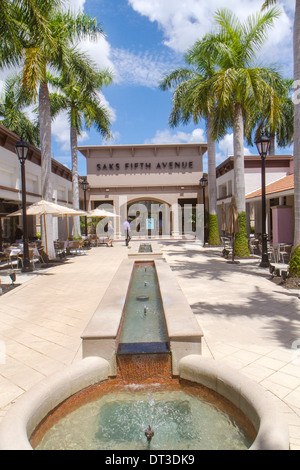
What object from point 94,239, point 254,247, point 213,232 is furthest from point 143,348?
point 94,239

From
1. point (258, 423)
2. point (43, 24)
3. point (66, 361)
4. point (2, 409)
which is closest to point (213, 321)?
point (66, 361)

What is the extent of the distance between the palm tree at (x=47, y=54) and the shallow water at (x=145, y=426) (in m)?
11.8

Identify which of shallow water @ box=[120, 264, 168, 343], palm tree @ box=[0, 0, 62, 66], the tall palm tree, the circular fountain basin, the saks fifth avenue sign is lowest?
the circular fountain basin

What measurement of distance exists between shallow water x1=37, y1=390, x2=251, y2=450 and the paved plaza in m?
0.66

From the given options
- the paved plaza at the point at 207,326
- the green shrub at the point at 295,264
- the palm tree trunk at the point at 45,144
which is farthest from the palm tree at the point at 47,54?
the green shrub at the point at 295,264

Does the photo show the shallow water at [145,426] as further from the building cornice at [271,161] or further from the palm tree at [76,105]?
the building cornice at [271,161]

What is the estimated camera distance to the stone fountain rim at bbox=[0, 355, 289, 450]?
225cm

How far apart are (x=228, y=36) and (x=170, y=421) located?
664 inches

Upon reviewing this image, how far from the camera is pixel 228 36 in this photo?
15.0 meters

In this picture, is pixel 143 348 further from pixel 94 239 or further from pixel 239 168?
pixel 94 239

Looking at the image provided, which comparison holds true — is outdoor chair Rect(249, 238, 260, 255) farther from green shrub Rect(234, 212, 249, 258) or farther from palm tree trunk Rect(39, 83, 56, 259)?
palm tree trunk Rect(39, 83, 56, 259)

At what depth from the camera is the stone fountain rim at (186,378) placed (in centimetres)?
225

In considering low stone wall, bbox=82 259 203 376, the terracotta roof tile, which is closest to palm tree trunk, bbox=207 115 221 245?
the terracotta roof tile
